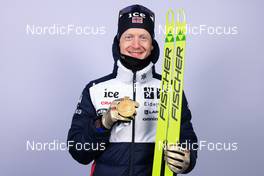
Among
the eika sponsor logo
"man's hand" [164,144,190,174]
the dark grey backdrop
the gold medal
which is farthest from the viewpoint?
the dark grey backdrop

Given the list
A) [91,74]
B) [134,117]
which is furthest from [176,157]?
[91,74]

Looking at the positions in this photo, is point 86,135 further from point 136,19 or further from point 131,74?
point 136,19

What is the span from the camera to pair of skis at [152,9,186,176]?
73.0 inches

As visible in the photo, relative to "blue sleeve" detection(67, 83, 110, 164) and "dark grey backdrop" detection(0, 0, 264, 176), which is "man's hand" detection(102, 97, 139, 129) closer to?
"blue sleeve" detection(67, 83, 110, 164)

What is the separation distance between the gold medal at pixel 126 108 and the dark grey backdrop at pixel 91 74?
77cm

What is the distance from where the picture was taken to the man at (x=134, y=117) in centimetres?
188

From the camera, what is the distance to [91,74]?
249cm

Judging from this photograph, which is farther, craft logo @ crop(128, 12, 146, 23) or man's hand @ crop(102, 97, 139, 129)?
craft logo @ crop(128, 12, 146, 23)

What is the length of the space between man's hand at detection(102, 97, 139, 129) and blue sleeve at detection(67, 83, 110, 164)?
5cm

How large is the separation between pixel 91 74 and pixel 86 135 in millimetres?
698

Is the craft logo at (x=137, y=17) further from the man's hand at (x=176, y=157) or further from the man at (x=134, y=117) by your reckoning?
the man's hand at (x=176, y=157)

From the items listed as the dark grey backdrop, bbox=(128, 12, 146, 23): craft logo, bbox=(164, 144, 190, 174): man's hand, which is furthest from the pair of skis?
the dark grey backdrop
